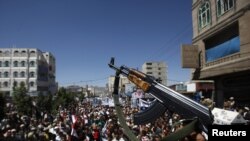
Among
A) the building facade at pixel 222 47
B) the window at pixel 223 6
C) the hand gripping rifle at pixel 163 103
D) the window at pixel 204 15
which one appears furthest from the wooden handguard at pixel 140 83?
the window at pixel 204 15

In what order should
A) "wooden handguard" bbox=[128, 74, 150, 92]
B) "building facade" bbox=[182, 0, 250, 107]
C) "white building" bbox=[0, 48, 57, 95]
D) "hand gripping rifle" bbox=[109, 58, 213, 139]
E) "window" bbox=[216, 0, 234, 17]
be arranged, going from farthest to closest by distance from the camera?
"white building" bbox=[0, 48, 57, 95] < "window" bbox=[216, 0, 234, 17] < "building facade" bbox=[182, 0, 250, 107] < "wooden handguard" bbox=[128, 74, 150, 92] < "hand gripping rifle" bbox=[109, 58, 213, 139]

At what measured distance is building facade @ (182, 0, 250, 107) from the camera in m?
23.0

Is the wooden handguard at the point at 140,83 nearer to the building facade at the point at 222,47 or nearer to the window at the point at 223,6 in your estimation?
the building facade at the point at 222,47

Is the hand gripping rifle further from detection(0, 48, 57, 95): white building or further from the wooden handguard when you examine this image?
detection(0, 48, 57, 95): white building

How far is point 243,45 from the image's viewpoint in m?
22.9

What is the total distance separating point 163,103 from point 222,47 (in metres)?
20.7

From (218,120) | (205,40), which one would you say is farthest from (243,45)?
(218,120)

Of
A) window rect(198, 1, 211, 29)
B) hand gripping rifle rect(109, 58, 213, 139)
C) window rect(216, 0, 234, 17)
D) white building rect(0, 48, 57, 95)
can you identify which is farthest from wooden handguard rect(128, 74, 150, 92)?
white building rect(0, 48, 57, 95)

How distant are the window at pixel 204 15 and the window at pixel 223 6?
63.9 inches

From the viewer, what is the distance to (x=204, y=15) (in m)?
29.2

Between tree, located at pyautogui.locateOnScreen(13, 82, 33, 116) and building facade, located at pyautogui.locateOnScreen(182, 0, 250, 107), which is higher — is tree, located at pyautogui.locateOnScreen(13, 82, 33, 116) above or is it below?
below

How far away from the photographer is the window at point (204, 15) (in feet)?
92.7

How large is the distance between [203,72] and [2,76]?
262 feet

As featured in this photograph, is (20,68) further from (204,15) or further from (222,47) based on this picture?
(222,47)
